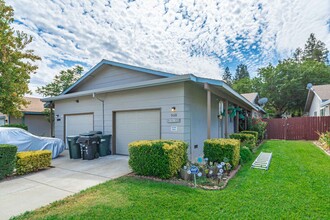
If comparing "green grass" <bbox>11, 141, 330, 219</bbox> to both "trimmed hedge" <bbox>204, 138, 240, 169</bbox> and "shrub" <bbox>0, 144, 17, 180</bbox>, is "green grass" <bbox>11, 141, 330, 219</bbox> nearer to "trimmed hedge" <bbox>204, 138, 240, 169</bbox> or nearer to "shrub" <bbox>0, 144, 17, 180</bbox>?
"trimmed hedge" <bbox>204, 138, 240, 169</bbox>

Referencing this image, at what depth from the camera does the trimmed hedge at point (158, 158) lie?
4.91 metres

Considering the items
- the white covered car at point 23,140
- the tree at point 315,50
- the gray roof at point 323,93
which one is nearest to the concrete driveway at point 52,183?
the white covered car at point 23,140

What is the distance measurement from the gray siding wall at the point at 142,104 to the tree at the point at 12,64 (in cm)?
327

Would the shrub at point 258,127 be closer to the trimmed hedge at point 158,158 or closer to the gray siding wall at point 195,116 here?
the gray siding wall at point 195,116

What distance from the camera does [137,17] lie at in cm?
941

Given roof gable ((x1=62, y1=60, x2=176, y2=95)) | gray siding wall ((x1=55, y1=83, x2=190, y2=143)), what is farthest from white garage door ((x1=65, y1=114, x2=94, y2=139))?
roof gable ((x1=62, y1=60, x2=176, y2=95))

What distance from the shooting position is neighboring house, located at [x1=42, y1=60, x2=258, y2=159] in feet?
22.6

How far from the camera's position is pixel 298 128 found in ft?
48.6

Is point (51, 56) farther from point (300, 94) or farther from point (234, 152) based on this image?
point (300, 94)

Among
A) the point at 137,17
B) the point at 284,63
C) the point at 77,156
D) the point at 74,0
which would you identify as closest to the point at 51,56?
the point at 74,0

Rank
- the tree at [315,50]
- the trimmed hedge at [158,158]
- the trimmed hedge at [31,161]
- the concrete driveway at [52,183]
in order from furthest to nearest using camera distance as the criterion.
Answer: the tree at [315,50]
the trimmed hedge at [31,161]
the trimmed hedge at [158,158]
the concrete driveway at [52,183]

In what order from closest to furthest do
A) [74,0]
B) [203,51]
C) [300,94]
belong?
[74,0]
[203,51]
[300,94]

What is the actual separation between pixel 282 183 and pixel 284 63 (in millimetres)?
26594

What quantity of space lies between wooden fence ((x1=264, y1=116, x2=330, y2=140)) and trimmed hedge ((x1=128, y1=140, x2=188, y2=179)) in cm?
1339
